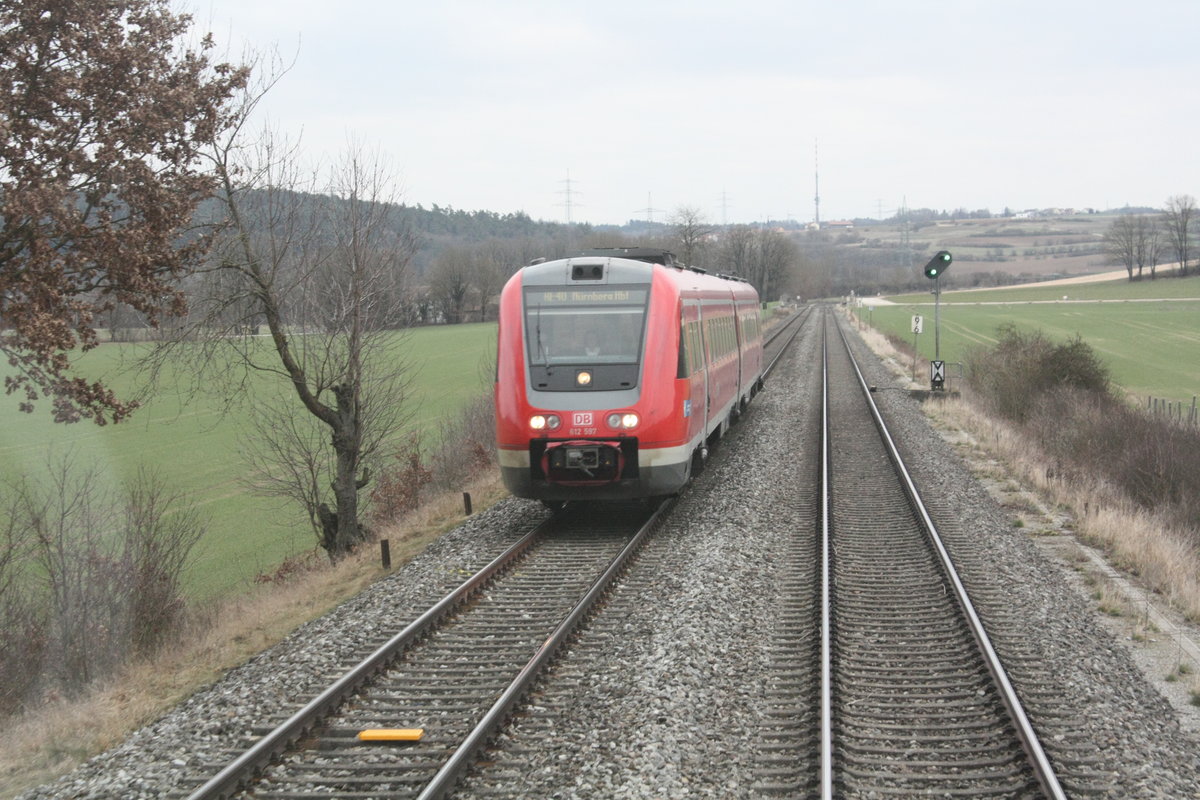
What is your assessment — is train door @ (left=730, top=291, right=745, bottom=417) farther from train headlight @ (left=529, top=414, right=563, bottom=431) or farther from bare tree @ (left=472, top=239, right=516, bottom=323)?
bare tree @ (left=472, top=239, right=516, bottom=323)

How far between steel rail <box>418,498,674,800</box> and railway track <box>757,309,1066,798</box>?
1606mm

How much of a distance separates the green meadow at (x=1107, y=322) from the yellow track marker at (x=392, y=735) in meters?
28.5

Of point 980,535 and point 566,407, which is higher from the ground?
point 566,407

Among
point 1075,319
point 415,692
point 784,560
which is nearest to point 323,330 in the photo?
point 784,560

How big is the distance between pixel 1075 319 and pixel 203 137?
263ft

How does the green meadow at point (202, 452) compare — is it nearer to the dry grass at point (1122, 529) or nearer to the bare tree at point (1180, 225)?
the dry grass at point (1122, 529)

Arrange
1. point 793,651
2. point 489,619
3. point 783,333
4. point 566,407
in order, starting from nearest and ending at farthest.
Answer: point 793,651 < point 489,619 < point 566,407 < point 783,333

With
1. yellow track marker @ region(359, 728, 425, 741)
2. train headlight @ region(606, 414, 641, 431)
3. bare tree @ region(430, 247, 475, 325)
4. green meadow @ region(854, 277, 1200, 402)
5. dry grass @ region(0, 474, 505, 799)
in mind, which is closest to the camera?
yellow track marker @ region(359, 728, 425, 741)

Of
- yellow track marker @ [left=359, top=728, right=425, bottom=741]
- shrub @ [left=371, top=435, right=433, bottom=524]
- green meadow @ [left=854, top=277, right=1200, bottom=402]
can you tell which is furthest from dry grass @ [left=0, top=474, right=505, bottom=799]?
green meadow @ [left=854, top=277, right=1200, bottom=402]

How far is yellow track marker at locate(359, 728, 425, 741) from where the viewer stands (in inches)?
234

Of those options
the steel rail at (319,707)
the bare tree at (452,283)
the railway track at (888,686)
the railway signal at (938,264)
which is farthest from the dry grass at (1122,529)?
the bare tree at (452,283)

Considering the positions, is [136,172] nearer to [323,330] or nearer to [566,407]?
[566,407]

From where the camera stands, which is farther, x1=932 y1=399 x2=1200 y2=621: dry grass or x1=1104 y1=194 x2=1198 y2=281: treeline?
x1=1104 y1=194 x2=1198 y2=281: treeline

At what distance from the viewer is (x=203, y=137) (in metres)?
11.9
